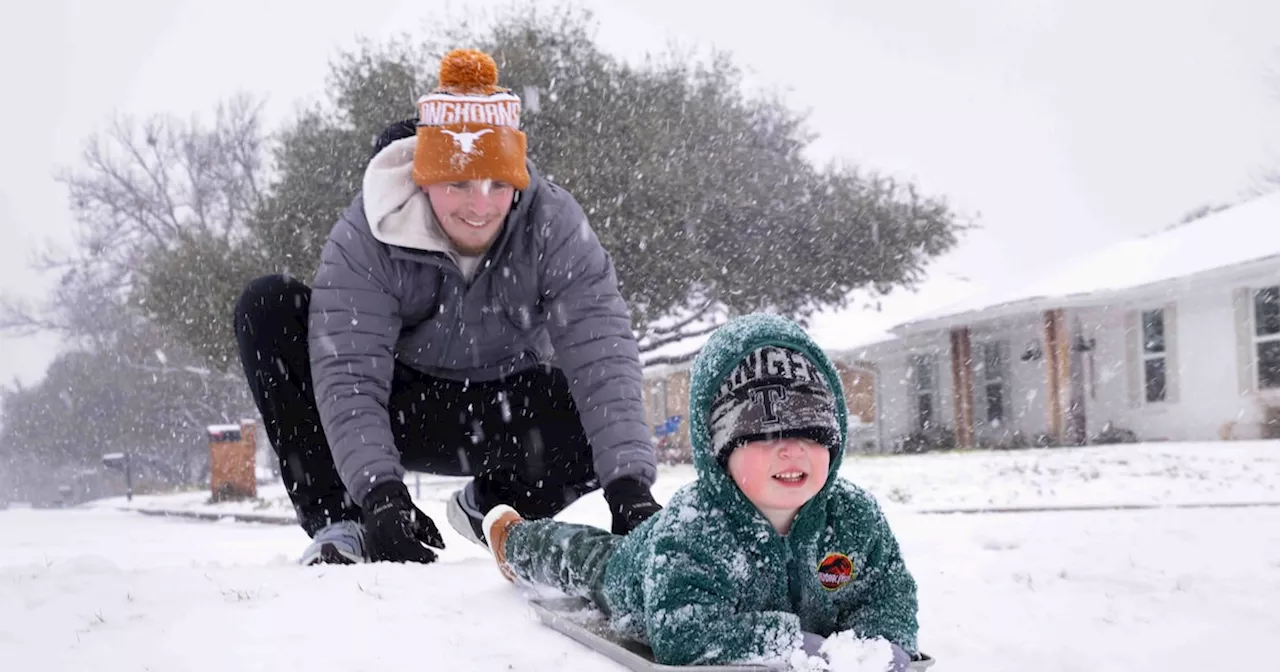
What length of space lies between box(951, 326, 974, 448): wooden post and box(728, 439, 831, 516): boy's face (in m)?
17.8

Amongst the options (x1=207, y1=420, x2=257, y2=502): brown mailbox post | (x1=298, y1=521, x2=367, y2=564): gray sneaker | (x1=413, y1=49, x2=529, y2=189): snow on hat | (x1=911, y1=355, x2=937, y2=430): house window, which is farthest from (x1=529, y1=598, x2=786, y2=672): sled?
(x1=911, y1=355, x2=937, y2=430): house window

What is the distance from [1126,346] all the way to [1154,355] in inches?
29.1

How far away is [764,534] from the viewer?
217 cm

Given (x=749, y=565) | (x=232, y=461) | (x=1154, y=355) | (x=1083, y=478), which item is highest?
(x=1154, y=355)

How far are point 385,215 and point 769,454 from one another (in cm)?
185

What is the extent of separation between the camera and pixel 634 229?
1684cm

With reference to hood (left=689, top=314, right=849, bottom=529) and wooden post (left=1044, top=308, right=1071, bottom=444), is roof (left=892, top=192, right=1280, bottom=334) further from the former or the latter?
hood (left=689, top=314, right=849, bottom=529)

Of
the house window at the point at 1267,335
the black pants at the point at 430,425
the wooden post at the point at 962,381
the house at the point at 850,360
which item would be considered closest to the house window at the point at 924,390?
the house at the point at 850,360

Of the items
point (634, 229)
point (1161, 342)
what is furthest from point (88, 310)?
point (1161, 342)

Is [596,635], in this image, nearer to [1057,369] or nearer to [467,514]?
[467,514]

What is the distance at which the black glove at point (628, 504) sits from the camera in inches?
122

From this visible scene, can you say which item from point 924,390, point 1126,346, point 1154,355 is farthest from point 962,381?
point 1154,355

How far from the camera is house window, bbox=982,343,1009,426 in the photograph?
1958 centimetres

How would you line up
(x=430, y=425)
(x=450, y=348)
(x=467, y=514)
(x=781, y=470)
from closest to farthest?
1. (x=781, y=470)
2. (x=450, y=348)
3. (x=430, y=425)
4. (x=467, y=514)
